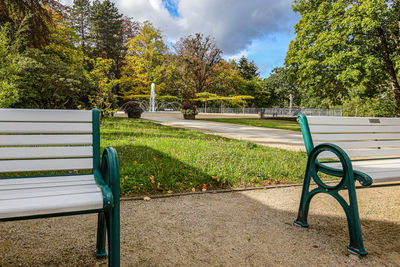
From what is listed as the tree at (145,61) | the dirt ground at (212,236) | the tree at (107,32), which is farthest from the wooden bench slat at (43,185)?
the tree at (107,32)

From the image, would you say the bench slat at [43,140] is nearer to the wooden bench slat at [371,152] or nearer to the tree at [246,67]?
the wooden bench slat at [371,152]

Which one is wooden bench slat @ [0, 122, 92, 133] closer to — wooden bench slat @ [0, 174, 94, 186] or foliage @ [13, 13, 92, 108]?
wooden bench slat @ [0, 174, 94, 186]

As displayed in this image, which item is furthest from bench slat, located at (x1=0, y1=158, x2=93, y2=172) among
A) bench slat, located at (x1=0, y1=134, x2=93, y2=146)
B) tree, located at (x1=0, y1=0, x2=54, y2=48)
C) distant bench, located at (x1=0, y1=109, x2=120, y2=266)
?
tree, located at (x1=0, y1=0, x2=54, y2=48)

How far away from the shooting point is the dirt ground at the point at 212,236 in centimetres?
189

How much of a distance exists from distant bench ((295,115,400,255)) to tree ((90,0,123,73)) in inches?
1488

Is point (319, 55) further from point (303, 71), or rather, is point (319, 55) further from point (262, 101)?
point (262, 101)

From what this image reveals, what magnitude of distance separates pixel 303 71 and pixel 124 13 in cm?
3532

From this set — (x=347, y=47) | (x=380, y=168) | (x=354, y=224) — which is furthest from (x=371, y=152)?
(x=347, y=47)

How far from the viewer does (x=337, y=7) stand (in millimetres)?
13219

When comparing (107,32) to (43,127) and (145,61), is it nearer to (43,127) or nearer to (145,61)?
(145,61)

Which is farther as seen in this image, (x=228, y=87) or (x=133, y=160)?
(x=228, y=87)

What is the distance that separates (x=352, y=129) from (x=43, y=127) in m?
2.82

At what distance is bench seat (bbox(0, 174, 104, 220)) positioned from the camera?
4.14ft

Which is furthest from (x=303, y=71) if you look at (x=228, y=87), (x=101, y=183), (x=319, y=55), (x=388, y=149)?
→ (x=228, y=87)
